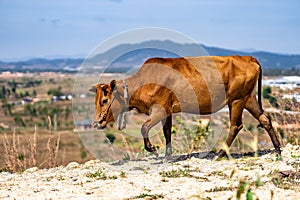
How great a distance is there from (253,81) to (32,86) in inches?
6074

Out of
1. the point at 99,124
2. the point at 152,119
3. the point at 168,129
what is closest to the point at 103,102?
the point at 99,124

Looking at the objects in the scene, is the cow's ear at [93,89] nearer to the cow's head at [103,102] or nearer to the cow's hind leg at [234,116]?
the cow's head at [103,102]

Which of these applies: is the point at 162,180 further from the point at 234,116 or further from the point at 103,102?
→ the point at 234,116

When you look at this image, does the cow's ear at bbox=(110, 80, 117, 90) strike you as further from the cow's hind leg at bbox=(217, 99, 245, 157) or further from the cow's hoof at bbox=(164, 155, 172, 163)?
the cow's hind leg at bbox=(217, 99, 245, 157)

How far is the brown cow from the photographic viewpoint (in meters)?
11.9

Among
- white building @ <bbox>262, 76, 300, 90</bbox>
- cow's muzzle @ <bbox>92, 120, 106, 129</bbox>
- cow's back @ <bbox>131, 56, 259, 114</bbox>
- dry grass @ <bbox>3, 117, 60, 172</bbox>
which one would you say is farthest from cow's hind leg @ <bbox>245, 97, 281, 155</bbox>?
white building @ <bbox>262, 76, 300, 90</bbox>

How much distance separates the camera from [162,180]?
9445 millimetres

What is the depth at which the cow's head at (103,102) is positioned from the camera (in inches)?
462

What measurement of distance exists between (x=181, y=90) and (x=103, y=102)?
176 cm

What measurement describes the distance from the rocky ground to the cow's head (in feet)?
3.19

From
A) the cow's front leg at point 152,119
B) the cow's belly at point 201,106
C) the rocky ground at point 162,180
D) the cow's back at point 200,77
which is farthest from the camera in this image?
the cow's belly at point 201,106

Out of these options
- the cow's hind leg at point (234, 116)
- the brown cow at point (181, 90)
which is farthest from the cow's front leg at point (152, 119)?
the cow's hind leg at point (234, 116)

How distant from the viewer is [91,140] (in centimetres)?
1622

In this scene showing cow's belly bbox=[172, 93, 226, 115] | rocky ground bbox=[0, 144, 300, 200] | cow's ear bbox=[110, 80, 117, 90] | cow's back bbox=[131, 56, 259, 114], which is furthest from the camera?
cow's belly bbox=[172, 93, 226, 115]
